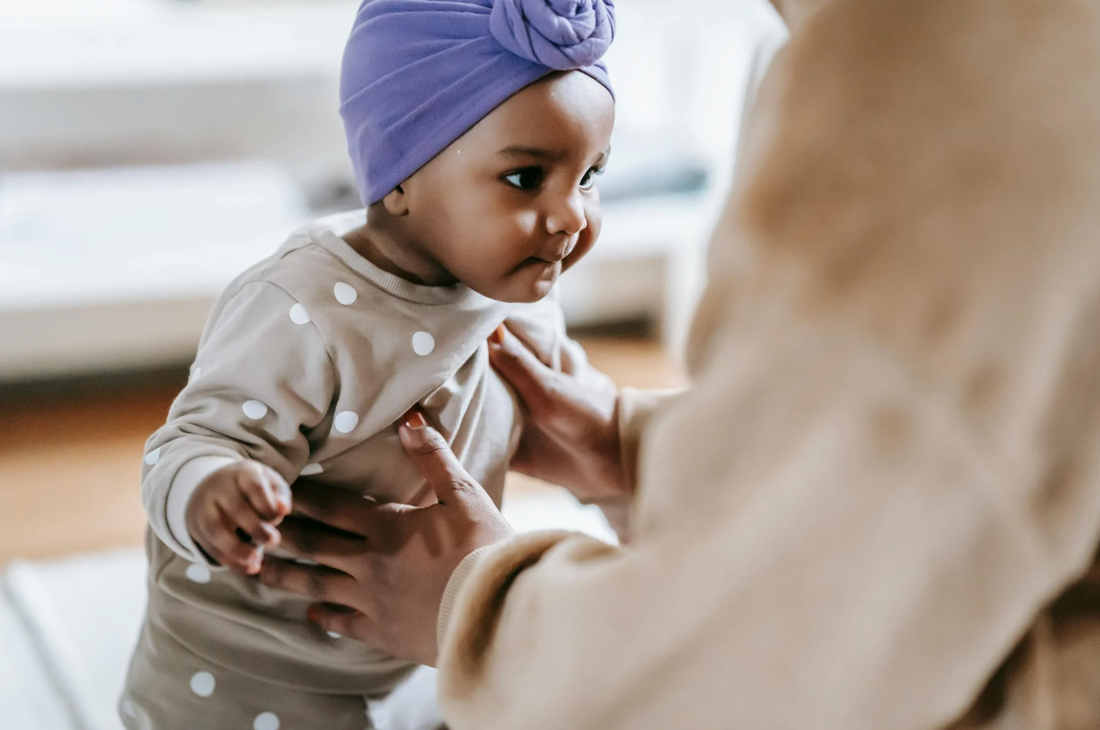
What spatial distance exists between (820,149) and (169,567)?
54 centimetres

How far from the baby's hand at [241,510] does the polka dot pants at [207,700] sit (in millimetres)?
221

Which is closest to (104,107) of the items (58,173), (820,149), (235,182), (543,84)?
(58,173)

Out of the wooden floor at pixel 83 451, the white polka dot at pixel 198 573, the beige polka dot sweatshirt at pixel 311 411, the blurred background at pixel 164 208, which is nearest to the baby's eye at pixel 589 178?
the beige polka dot sweatshirt at pixel 311 411

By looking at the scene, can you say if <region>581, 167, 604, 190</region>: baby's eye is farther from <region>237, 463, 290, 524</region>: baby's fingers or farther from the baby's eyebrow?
<region>237, 463, 290, 524</region>: baby's fingers

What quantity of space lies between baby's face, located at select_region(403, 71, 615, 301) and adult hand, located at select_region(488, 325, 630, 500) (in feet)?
0.43

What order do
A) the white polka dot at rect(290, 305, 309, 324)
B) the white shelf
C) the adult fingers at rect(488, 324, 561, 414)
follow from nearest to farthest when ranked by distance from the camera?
1. the white polka dot at rect(290, 305, 309, 324)
2. the adult fingers at rect(488, 324, 561, 414)
3. the white shelf

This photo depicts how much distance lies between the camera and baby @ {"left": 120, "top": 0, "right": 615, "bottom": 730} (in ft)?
1.96

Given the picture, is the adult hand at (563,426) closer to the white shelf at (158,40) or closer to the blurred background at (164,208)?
the blurred background at (164,208)

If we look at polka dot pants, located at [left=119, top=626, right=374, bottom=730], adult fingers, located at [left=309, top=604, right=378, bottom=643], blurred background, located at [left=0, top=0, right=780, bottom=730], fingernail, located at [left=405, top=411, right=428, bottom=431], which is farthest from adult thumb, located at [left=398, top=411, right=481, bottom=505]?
blurred background, located at [left=0, top=0, right=780, bottom=730]

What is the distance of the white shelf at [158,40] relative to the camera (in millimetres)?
1490

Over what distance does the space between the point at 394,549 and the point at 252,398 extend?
0.42 feet

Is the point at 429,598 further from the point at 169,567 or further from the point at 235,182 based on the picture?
the point at 235,182

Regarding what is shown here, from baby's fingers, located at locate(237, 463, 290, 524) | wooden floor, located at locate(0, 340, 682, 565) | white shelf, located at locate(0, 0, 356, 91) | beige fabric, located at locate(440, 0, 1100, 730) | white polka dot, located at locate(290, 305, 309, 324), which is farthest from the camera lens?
white shelf, located at locate(0, 0, 356, 91)

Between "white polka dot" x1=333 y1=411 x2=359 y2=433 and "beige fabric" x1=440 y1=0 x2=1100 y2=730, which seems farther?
"white polka dot" x1=333 y1=411 x2=359 y2=433
